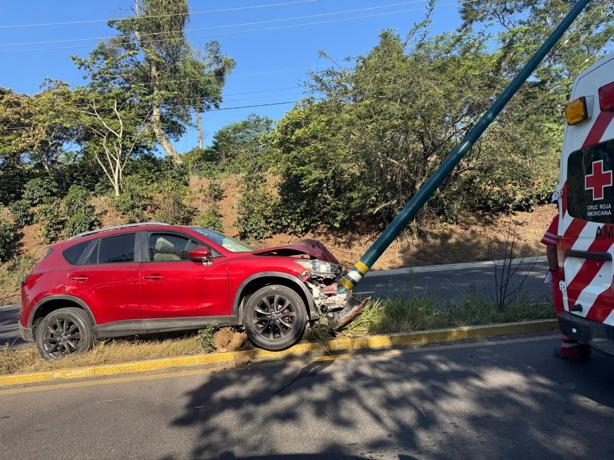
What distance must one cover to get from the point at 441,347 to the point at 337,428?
7.33 feet

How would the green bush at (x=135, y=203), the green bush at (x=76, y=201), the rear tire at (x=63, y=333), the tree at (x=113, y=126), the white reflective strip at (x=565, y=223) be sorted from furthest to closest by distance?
the tree at (x=113, y=126), the green bush at (x=76, y=201), the green bush at (x=135, y=203), the rear tire at (x=63, y=333), the white reflective strip at (x=565, y=223)

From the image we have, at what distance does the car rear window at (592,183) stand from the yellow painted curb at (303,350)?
2118 mm

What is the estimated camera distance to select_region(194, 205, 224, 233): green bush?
64.6ft

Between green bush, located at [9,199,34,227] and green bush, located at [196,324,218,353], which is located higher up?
green bush, located at [9,199,34,227]

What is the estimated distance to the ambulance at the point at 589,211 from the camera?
3.75 meters

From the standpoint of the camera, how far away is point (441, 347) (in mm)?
5508

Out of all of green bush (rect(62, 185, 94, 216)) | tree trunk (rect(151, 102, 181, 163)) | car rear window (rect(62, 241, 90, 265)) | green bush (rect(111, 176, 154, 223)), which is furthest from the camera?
tree trunk (rect(151, 102, 181, 163))

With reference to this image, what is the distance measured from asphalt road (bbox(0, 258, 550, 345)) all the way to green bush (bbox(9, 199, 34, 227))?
10.7m

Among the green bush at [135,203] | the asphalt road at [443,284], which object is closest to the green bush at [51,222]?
the green bush at [135,203]

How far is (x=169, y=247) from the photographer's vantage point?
6000 mm

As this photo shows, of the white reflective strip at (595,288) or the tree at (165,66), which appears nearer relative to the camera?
the white reflective strip at (595,288)

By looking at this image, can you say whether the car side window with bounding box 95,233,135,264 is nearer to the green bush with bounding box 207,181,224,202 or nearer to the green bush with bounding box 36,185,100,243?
the green bush with bounding box 36,185,100,243

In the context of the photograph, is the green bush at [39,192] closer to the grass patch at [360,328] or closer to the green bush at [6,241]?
the green bush at [6,241]

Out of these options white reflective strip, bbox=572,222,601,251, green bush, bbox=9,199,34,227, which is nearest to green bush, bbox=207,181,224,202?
green bush, bbox=9,199,34,227
